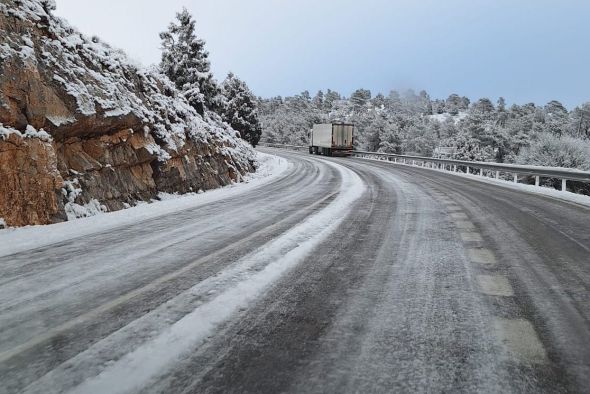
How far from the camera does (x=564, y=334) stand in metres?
2.74

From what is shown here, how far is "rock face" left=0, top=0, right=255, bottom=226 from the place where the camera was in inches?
284

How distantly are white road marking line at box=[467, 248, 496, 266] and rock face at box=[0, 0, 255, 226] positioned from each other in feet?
22.8

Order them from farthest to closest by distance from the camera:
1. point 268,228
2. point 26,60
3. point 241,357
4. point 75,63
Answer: point 75,63 < point 26,60 < point 268,228 < point 241,357

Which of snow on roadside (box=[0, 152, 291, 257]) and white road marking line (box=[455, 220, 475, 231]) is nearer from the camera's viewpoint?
snow on roadside (box=[0, 152, 291, 257])

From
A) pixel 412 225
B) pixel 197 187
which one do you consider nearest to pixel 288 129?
pixel 197 187

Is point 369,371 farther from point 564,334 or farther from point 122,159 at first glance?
point 122,159

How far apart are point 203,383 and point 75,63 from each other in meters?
9.70

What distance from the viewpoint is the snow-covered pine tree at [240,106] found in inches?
1837

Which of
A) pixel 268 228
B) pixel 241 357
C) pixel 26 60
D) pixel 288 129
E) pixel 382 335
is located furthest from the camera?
pixel 288 129

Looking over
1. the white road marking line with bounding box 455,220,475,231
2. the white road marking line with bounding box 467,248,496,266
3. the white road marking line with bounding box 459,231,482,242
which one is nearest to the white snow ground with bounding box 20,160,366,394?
the white road marking line with bounding box 467,248,496,266

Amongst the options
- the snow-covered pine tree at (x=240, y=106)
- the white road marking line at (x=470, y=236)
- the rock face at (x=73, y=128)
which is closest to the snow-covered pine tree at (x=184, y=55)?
the rock face at (x=73, y=128)

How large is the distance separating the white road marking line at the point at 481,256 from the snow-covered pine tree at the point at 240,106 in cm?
4303

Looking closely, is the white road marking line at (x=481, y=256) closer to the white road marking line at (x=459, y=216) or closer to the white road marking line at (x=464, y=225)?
the white road marking line at (x=464, y=225)

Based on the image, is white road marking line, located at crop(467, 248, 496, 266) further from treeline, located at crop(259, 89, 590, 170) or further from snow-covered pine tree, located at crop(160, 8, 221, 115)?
treeline, located at crop(259, 89, 590, 170)
